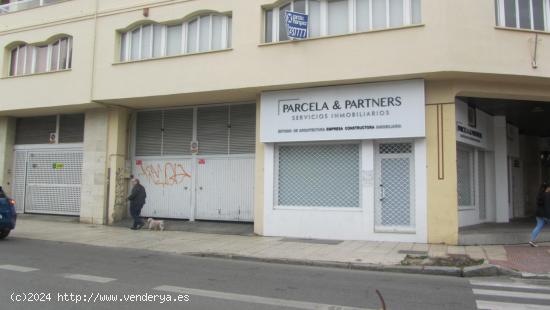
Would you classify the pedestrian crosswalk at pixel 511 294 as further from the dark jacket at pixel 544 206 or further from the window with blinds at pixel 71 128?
the window with blinds at pixel 71 128

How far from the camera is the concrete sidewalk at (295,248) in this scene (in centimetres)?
995

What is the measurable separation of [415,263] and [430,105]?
16.1 feet

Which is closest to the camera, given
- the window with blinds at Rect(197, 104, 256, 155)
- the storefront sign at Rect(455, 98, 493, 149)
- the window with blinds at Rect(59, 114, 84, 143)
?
the storefront sign at Rect(455, 98, 493, 149)

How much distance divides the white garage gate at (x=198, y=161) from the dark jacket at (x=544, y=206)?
28.0 feet

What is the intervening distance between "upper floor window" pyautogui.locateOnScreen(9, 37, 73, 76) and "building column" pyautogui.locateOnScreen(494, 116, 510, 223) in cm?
1597

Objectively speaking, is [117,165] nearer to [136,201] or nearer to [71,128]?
[136,201]

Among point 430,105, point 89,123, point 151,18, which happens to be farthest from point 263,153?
point 89,123

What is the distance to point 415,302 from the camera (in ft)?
22.4

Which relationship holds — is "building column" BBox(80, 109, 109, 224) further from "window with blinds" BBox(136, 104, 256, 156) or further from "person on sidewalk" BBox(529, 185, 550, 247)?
"person on sidewalk" BBox(529, 185, 550, 247)

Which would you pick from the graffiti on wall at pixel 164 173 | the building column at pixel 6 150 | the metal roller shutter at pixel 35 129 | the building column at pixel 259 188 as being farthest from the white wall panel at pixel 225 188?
the building column at pixel 6 150

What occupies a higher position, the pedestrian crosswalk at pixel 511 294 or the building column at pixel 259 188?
the building column at pixel 259 188

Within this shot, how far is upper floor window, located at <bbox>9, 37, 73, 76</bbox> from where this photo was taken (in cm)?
1828

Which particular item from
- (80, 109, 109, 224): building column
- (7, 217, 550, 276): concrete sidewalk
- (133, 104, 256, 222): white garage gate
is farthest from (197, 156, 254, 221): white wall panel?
(80, 109, 109, 224): building column

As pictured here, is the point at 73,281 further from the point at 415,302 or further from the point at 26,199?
the point at 26,199
